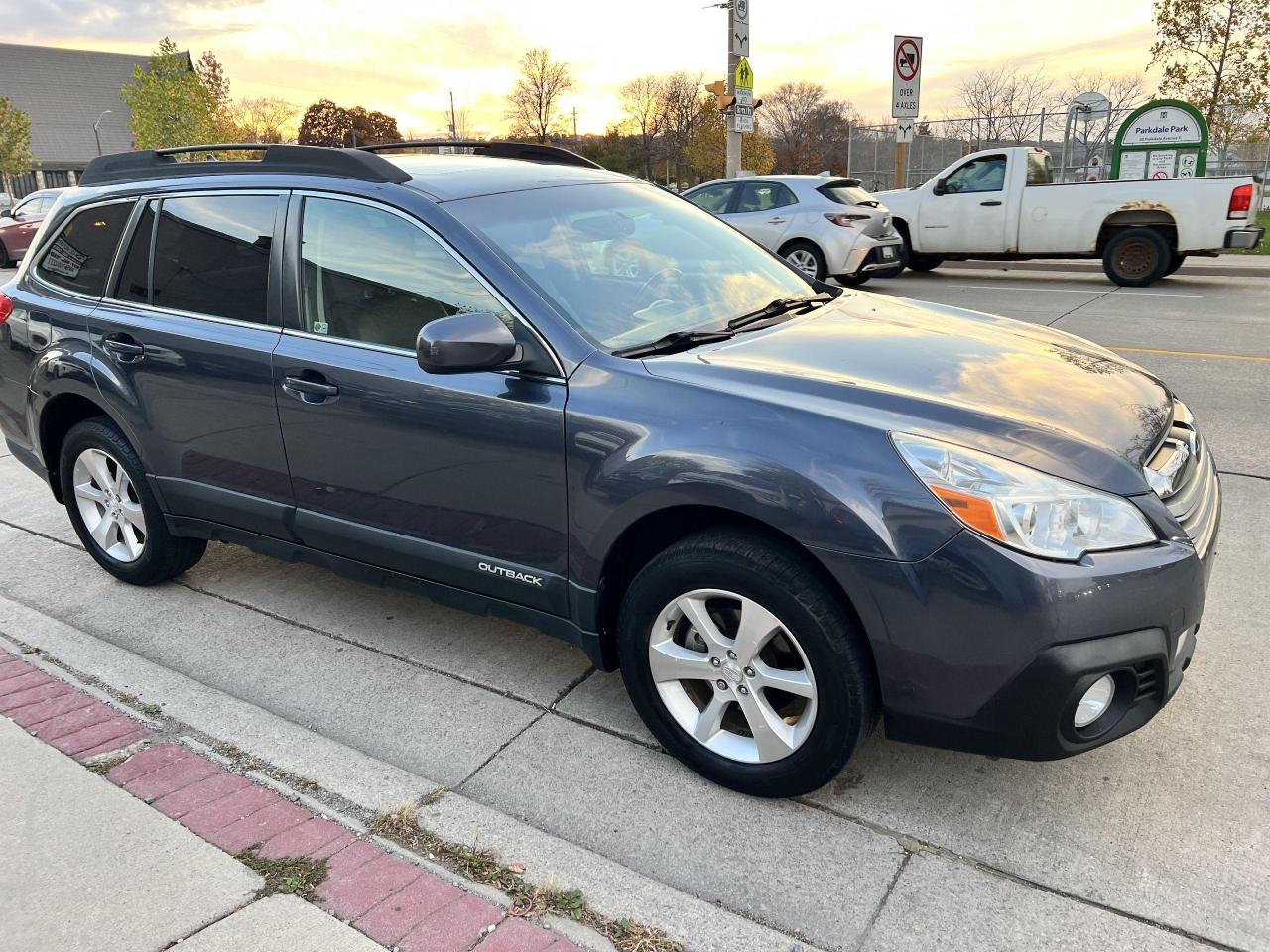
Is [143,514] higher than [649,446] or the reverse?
the reverse

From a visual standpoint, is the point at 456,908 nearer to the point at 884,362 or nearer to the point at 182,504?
the point at 884,362

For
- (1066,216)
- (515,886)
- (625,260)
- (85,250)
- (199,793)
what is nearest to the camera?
(515,886)

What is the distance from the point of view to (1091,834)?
8.22ft

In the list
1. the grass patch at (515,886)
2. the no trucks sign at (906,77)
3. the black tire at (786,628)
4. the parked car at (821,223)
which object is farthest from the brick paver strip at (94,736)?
the no trucks sign at (906,77)

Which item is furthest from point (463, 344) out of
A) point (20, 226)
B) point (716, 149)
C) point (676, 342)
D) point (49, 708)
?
point (716, 149)

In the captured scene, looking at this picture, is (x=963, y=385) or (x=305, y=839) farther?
(x=963, y=385)

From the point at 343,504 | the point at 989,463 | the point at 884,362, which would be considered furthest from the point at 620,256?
the point at 989,463

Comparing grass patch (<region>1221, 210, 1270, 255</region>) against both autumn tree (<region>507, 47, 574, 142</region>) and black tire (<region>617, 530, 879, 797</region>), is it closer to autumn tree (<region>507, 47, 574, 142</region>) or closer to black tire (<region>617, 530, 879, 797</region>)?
black tire (<region>617, 530, 879, 797</region>)

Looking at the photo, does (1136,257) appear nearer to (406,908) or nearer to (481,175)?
(481,175)

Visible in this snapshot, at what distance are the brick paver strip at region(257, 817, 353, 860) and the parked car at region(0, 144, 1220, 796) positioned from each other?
84cm

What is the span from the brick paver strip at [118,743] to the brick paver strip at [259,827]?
67 centimetres

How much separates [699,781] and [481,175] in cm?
225

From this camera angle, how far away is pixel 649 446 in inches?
103

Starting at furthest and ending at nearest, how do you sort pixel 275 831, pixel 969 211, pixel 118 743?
pixel 969 211
pixel 118 743
pixel 275 831
